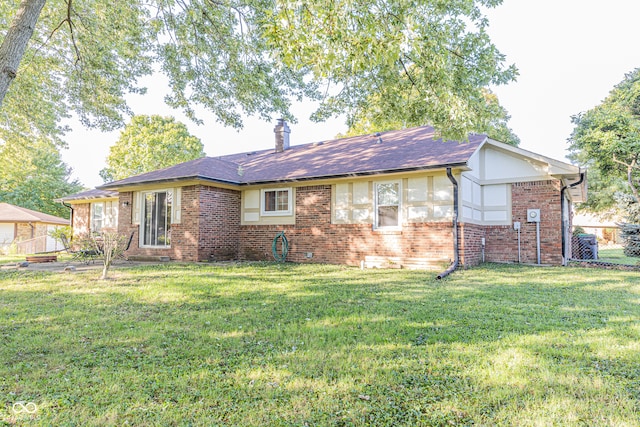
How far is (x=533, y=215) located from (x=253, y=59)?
9.13 m

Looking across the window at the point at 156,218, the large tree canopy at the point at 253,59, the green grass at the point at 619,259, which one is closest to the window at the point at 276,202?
the window at the point at 156,218

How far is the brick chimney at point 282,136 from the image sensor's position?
53.6ft

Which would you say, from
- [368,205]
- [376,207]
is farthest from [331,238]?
[376,207]

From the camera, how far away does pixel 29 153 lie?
15047 millimetres

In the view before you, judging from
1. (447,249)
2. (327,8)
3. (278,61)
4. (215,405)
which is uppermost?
(327,8)

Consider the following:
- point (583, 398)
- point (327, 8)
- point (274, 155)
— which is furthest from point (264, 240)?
point (583, 398)

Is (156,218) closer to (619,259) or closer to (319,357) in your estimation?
(319,357)

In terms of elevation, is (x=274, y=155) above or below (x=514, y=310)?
above

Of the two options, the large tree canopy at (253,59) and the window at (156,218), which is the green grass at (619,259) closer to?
the large tree canopy at (253,59)

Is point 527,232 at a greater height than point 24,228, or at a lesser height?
lesser

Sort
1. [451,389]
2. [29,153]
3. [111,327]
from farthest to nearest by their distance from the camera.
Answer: [29,153] < [111,327] < [451,389]

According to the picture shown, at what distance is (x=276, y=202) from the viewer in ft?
41.9

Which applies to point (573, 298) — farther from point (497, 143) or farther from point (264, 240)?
point (264, 240)

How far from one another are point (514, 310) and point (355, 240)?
639cm
